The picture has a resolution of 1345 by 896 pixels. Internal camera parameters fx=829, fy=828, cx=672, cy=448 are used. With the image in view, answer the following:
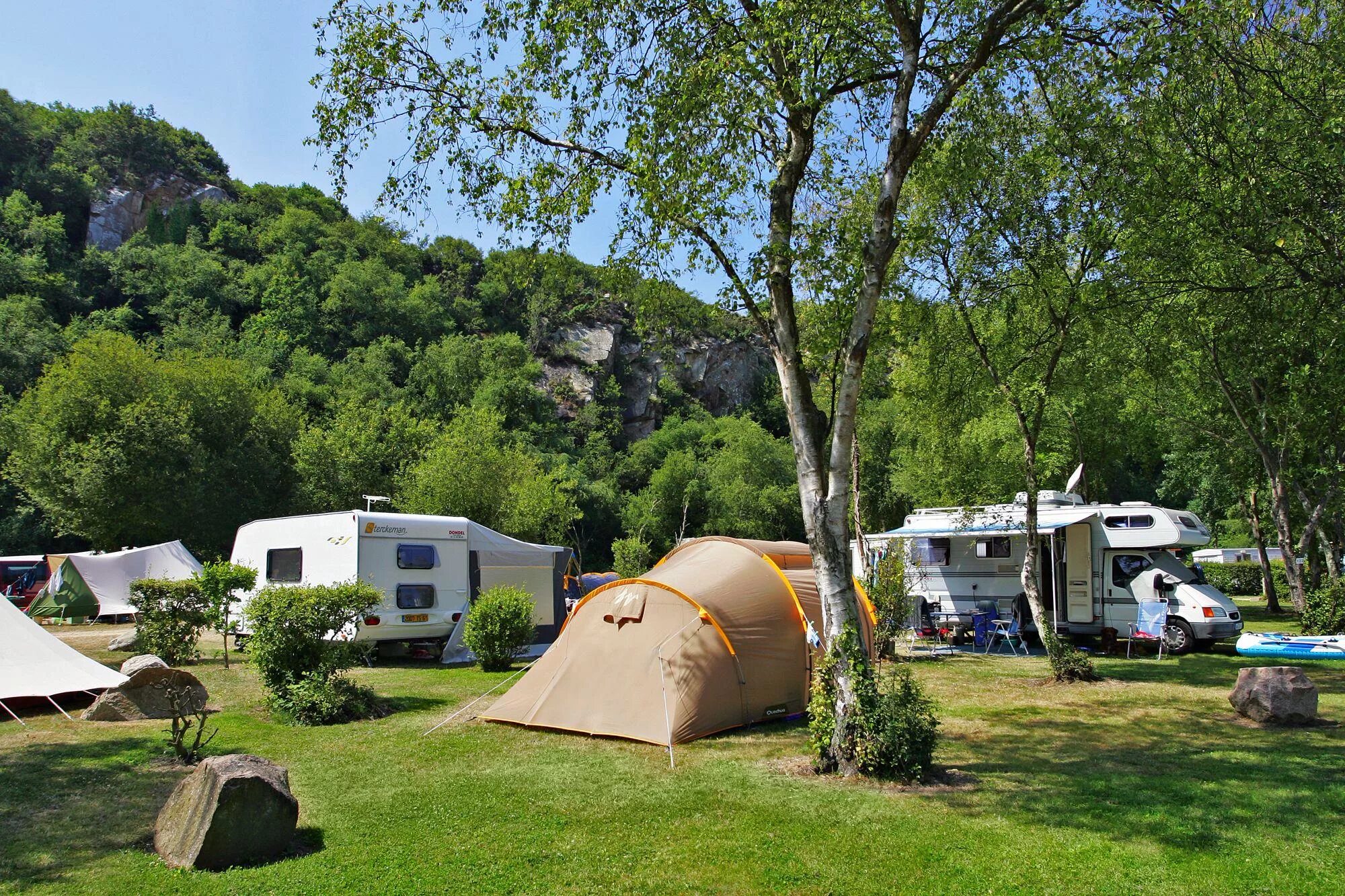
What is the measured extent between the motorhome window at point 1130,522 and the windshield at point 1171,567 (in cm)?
61

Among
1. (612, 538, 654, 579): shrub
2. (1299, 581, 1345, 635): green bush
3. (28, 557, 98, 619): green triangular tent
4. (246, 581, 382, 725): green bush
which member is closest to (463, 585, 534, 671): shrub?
(246, 581, 382, 725): green bush

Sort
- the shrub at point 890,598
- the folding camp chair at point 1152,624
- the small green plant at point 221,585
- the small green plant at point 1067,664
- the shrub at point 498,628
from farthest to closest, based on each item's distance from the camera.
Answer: the folding camp chair at point 1152,624 → the shrub at point 890,598 → the shrub at point 498,628 → the small green plant at point 221,585 → the small green plant at point 1067,664

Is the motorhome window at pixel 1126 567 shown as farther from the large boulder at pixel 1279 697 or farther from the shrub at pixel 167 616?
the shrub at pixel 167 616

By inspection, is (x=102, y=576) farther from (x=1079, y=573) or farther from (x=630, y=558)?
(x=1079, y=573)

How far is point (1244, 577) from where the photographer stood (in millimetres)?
33906

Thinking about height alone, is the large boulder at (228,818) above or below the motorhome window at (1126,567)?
below

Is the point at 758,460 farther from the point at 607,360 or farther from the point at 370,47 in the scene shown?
the point at 370,47

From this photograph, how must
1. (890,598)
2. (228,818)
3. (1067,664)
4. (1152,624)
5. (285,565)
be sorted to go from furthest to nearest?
(1152,624) → (285,565) → (890,598) → (1067,664) → (228,818)

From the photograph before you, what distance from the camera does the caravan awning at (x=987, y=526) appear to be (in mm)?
15547

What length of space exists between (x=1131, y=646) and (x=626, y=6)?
14.7 metres

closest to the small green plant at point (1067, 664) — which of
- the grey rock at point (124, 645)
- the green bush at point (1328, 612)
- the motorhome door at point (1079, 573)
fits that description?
the motorhome door at point (1079, 573)

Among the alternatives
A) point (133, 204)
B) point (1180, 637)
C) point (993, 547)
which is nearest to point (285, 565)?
point (993, 547)

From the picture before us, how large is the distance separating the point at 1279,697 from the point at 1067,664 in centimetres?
320

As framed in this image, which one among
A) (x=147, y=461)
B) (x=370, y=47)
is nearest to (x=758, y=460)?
(x=147, y=461)
